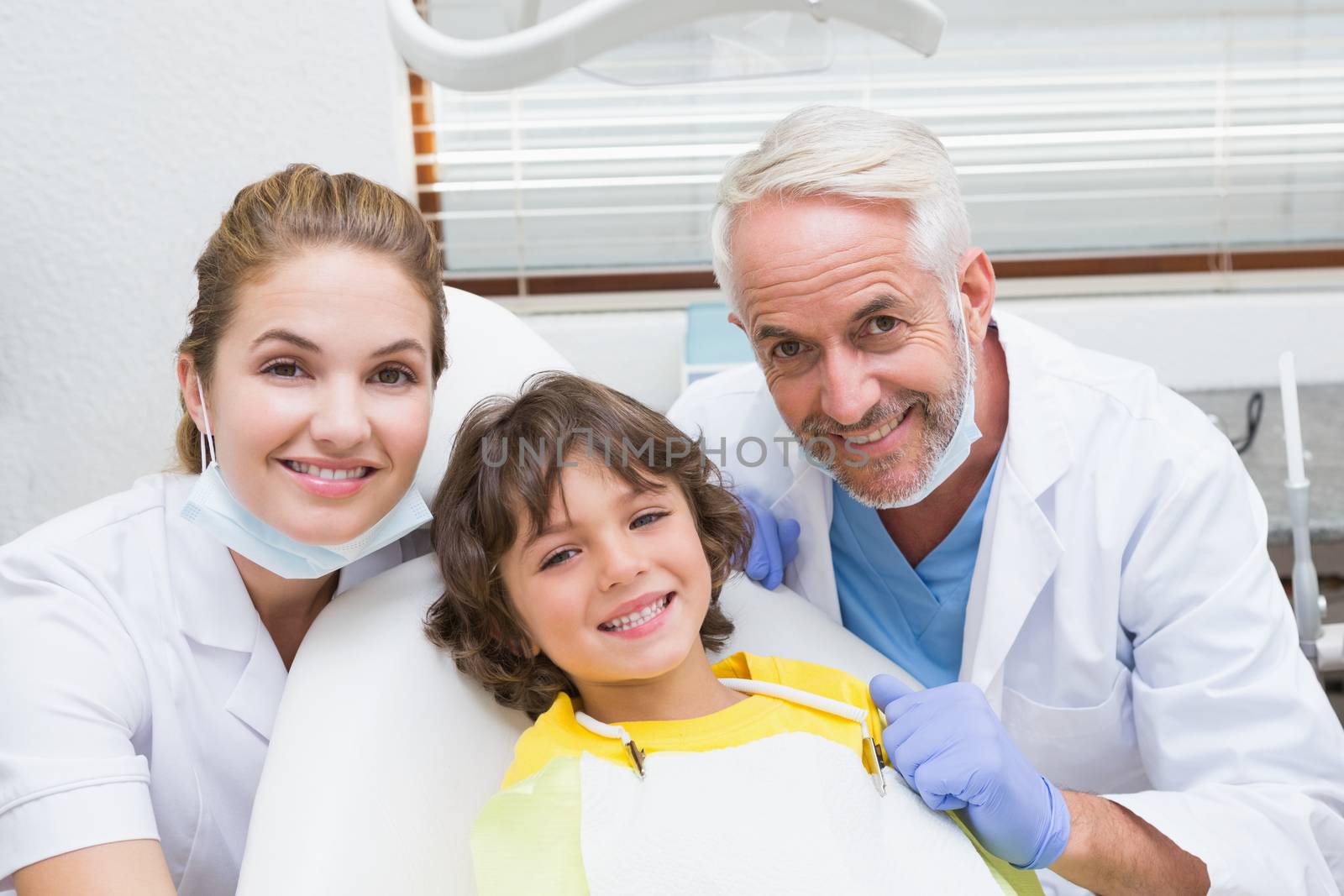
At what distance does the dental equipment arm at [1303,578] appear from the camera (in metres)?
1.45

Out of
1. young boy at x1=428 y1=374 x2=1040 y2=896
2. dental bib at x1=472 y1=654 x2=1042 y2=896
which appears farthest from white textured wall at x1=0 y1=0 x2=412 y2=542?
dental bib at x1=472 y1=654 x2=1042 y2=896

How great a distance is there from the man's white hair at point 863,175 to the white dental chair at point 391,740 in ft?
1.44

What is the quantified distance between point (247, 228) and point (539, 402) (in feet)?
1.25

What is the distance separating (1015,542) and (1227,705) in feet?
0.97

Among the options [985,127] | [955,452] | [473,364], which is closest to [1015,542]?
[955,452]

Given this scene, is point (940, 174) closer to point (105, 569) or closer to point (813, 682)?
point (813, 682)

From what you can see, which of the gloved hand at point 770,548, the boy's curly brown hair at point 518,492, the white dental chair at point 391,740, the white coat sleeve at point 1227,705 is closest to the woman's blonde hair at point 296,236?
the boy's curly brown hair at point 518,492

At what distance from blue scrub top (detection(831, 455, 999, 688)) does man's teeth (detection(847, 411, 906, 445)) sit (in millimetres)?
190

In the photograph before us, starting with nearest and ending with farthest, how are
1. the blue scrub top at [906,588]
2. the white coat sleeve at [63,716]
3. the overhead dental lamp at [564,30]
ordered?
1. the overhead dental lamp at [564,30]
2. the white coat sleeve at [63,716]
3. the blue scrub top at [906,588]

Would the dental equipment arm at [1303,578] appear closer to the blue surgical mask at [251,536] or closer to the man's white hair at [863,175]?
the man's white hair at [863,175]

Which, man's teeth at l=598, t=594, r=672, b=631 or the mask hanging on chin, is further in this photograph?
the mask hanging on chin

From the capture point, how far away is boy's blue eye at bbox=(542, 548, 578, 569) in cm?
125

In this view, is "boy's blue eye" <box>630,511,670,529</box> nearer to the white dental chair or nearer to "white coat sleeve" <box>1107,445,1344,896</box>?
the white dental chair

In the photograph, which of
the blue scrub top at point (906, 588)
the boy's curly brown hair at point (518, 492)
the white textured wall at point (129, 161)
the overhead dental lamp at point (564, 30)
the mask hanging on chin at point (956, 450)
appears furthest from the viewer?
the white textured wall at point (129, 161)
